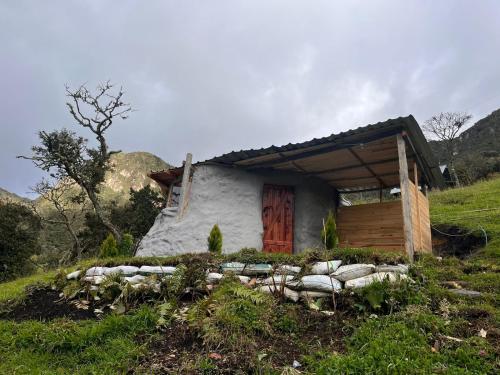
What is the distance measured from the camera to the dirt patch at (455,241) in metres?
10.4

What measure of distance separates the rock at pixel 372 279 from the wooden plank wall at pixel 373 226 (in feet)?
13.8

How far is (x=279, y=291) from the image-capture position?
202 inches

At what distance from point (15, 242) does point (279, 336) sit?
18627mm

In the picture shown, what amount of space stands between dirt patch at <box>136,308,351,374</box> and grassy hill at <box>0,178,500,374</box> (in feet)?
0.04

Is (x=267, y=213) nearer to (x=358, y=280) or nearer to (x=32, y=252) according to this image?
(x=358, y=280)

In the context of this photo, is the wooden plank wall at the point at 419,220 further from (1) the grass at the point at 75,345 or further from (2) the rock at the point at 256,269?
(1) the grass at the point at 75,345

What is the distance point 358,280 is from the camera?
16.3 feet

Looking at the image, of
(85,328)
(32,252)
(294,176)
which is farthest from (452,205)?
(32,252)

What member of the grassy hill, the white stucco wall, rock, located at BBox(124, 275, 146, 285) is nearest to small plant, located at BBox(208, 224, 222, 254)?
the white stucco wall

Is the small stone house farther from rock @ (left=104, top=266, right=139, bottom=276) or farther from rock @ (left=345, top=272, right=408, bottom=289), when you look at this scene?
rock @ (left=345, top=272, right=408, bottom=289)

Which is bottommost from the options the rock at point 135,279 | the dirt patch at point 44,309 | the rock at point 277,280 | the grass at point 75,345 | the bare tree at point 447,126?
the grass at point 75,345

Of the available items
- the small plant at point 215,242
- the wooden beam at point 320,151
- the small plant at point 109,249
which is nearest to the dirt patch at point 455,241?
the wooden beam at point 320,151

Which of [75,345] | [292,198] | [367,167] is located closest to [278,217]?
[292,198]

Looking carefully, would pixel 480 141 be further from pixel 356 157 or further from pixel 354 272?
pixel 354 272
